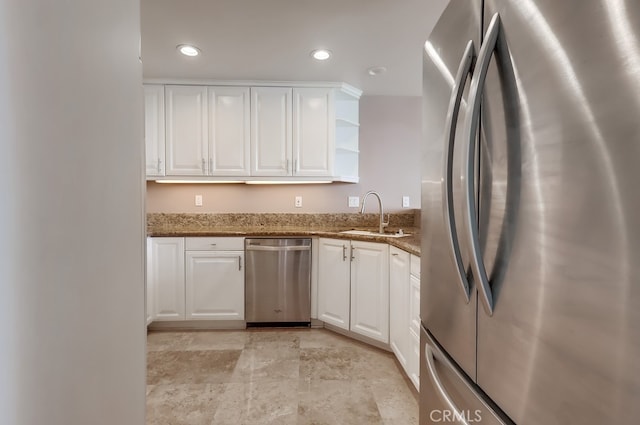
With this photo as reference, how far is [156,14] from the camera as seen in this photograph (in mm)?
1788

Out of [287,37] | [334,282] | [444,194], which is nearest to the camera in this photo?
[444,194]

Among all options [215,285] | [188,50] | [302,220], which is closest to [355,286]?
[302,220]

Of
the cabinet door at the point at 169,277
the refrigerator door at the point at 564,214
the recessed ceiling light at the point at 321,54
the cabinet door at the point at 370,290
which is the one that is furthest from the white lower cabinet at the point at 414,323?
the cabinet door at the point at 169,277

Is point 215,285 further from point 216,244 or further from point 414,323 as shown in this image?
point 414,323

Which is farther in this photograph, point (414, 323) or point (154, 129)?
point (154, 129)

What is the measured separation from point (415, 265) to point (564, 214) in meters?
1.26

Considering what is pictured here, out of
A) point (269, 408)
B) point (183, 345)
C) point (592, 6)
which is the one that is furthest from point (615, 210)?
point (183, 345)

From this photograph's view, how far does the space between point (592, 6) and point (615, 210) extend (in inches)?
10.8

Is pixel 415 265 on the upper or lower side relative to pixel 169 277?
upper

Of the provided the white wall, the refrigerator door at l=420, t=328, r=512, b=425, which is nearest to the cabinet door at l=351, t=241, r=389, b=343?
the refrigerator door at l=420, t=328, r=512, b=425

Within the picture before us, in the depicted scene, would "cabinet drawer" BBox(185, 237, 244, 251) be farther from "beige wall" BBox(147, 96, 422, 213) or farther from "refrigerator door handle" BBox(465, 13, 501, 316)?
"refrigerator door handle" BBox(465, 13, 501, 316)

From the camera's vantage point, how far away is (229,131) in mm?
2770

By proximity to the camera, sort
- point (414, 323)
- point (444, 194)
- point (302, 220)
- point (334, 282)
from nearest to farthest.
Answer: point (444, 194), point (414, 323), point (334, 282), point (302, 220)

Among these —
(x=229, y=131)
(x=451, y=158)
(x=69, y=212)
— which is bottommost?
(x=69, y=212)
